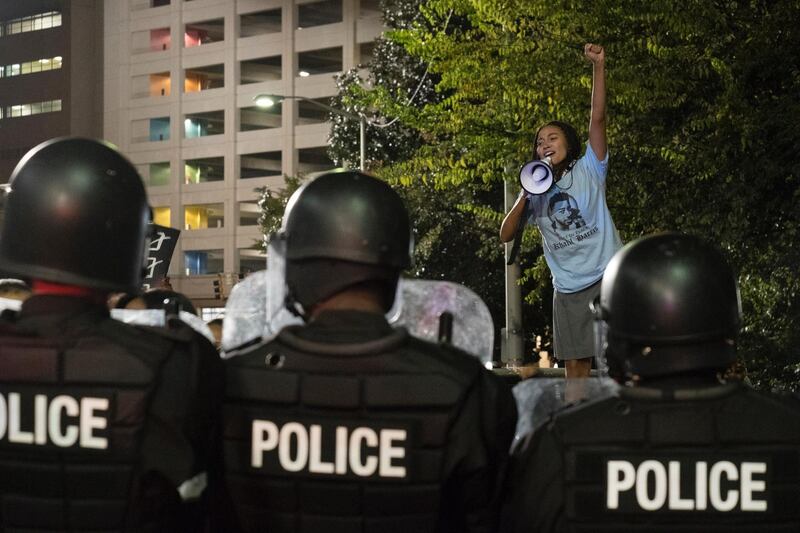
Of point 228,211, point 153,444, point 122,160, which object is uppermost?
point 228,211

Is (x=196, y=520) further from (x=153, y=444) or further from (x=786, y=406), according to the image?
(x=786, y=406)

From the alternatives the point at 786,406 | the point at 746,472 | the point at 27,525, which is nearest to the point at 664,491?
the point at 746,472

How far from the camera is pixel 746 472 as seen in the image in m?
2.80

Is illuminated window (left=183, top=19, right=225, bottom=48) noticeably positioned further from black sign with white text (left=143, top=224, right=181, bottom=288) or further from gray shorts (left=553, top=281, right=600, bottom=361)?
gray shorts (left=553, top=281, right=600, bottom=361)

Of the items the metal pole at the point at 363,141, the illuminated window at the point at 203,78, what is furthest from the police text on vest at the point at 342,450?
the illuminated window at the point at 203,78

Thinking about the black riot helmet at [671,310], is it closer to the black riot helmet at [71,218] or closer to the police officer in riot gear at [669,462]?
the police officer in riot gear at [669,462]

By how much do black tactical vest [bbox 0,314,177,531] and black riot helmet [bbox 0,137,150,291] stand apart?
219 mm

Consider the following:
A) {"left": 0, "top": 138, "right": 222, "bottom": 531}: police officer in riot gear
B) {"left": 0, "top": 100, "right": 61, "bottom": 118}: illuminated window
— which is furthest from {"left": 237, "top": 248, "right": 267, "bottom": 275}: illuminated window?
{"left": 0, "top": 138, "right": 222, "bottom": 531}: police officer in riot gear

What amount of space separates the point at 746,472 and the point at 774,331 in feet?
32.4

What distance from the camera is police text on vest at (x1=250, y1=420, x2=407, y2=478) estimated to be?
2811mm

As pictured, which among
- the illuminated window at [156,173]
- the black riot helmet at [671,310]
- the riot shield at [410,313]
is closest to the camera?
the black riot helmet at [671,310]

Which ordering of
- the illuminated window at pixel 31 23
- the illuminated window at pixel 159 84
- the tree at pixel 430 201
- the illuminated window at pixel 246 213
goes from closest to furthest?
the tree at pixel 430 201 < the illuminated window at pixel 246 213 < the illuminated window at pixel 159 84 < the illuminated window at pixel 31 23

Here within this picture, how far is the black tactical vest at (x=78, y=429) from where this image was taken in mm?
2783

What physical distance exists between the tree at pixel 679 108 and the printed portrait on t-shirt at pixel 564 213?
4406 millimetres
